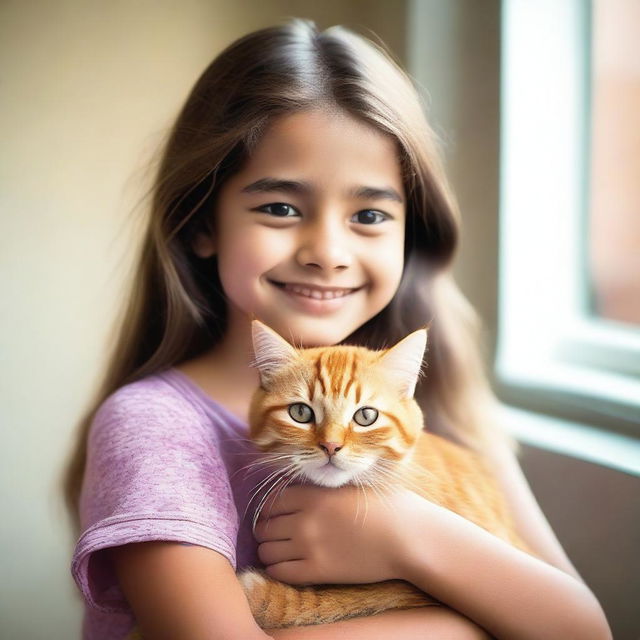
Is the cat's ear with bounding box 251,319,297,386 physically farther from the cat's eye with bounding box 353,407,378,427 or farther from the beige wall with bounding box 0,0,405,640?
the beige wall with bounding box 0,0,405,640

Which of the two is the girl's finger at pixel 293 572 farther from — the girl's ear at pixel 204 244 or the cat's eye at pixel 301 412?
the girl's ear at pixel 204 244

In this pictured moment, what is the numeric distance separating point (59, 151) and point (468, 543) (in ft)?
2.12

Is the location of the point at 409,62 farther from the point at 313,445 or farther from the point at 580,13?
the point at 313,445

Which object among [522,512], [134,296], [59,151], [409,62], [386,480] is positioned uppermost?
[409,62]

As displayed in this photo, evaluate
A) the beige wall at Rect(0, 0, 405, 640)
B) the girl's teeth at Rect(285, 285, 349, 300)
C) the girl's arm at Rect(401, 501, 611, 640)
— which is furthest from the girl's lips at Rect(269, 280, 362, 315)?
the beige wall at Rect(0, 0, 405, 640)

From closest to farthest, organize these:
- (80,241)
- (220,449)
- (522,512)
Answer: (220,449) < (522,512) < (80,241)

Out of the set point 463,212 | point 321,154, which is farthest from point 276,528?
point 463,212

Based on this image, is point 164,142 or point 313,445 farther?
point 164,142

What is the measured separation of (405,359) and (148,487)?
250 mm

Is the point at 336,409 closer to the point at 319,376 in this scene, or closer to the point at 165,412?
the point at 319,376

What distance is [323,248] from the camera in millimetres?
689

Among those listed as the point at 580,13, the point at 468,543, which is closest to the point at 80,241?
the point at 468,543

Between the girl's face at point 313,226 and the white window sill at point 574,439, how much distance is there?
1.13 ft

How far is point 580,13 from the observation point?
38.0 inches
